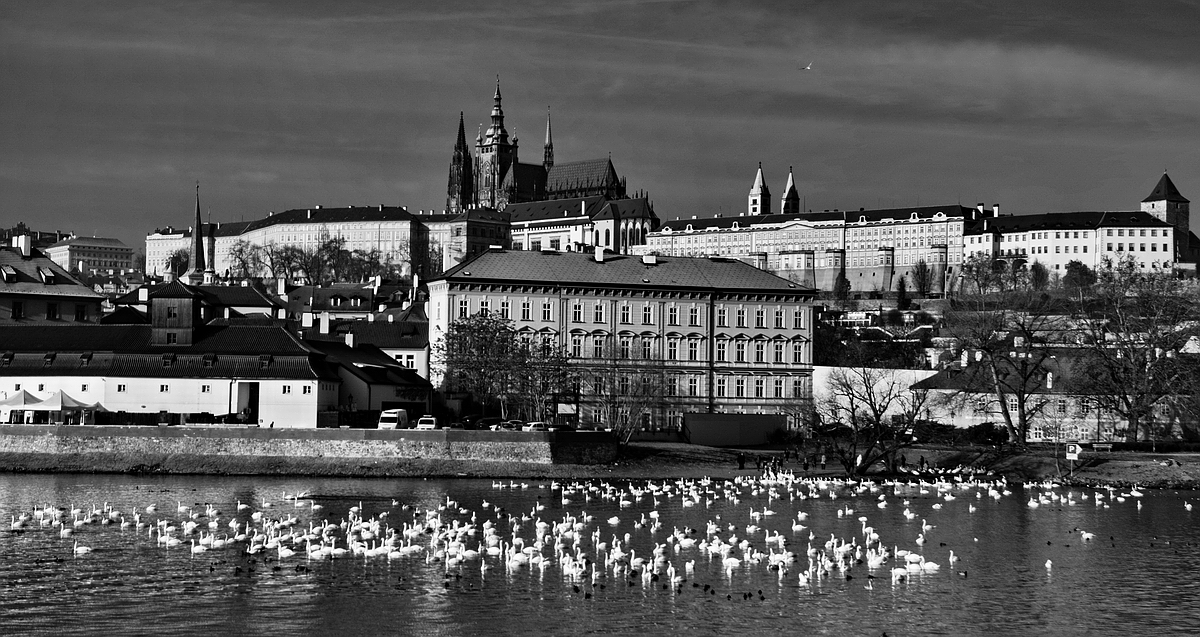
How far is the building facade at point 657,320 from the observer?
272 feet

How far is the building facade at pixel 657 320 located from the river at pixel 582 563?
2778 cm

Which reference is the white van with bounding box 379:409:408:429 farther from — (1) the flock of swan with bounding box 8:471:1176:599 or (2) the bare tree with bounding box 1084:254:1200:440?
(2) the bare tree with bounding box 1084:254:1200:440

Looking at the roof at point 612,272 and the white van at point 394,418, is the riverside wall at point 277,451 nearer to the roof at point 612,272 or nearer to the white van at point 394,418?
the white van at point 394,418

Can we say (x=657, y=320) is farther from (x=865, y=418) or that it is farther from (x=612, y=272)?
(x=865, y=418)

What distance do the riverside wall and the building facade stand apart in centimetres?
2026

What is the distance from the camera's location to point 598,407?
266ft

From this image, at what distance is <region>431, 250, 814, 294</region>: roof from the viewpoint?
83875 mm

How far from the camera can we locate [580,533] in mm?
43406

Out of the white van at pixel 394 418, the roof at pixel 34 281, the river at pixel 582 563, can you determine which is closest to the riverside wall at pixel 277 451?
the river at pixel 582 563

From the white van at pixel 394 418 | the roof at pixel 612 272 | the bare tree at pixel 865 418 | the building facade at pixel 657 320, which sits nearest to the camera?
the bare tree at pixel 865 418

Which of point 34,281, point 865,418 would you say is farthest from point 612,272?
point 34,281

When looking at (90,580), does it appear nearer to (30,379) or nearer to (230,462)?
(230,462)

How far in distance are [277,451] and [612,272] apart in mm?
30030

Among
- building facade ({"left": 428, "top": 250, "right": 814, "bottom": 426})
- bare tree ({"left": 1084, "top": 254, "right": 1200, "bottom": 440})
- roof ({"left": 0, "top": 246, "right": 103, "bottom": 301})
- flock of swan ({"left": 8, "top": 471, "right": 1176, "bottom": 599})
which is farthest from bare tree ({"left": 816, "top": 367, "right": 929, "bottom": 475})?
roof ({"left": 0, "top": 246, "right": 103, "bottom": 301})
